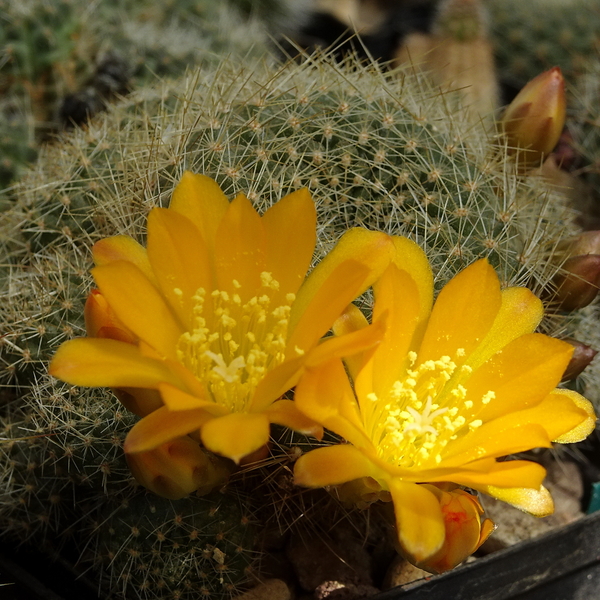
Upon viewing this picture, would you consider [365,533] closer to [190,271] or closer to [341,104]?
[190,271]

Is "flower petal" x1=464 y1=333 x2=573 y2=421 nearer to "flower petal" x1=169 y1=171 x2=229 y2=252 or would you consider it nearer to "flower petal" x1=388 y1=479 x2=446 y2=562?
"flower petal" x1=388 y1=479 x2=446 y2=562

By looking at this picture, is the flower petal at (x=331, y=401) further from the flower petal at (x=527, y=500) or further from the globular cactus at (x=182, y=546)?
the globular cactus at (x=182, y=546)

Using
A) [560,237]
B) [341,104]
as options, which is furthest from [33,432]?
→ [560,237]

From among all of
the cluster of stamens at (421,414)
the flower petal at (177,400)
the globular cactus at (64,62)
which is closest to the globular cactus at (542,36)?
the globular cactus at (64,62)

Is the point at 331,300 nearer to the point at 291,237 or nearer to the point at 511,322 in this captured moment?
the point at 291,237

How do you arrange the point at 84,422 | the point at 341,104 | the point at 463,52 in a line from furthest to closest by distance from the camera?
the point at 463,52, the point at 341,104, the point at 84,422

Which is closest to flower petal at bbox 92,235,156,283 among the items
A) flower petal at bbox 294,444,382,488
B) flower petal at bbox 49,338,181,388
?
flower petal at bbox 49,338,181,388
